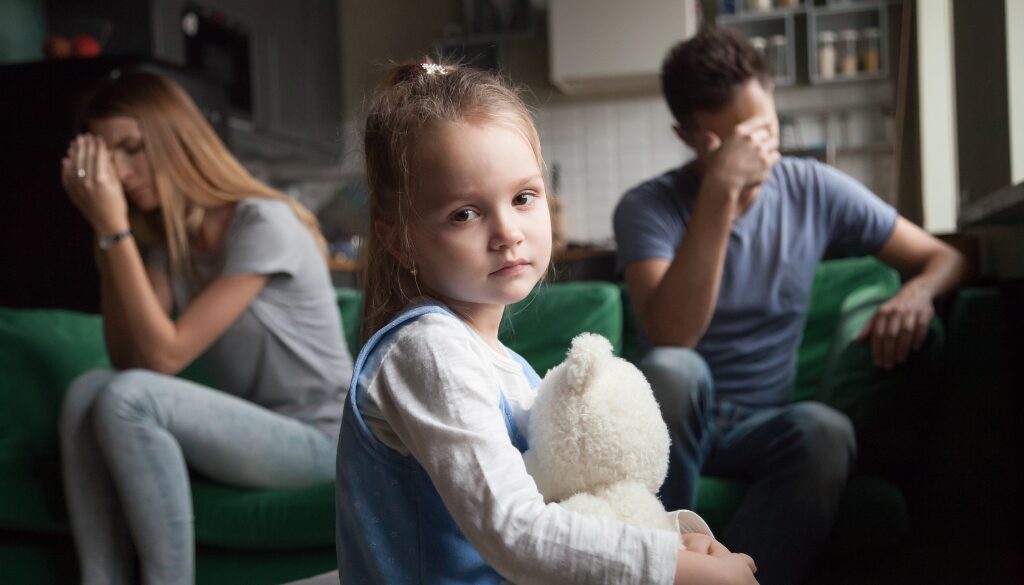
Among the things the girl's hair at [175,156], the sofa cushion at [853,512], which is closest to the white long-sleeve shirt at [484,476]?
the sofa cushion at [853,512]

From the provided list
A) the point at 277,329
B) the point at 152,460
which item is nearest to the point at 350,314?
the point at 277,329

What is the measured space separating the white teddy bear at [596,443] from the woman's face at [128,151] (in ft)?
4.15

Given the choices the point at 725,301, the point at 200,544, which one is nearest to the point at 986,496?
the point at 725,301

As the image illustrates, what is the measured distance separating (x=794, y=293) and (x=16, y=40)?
3.17 m

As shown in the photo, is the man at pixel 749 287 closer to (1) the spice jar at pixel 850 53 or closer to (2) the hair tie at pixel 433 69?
(2) the hair tie at pixel 433 69

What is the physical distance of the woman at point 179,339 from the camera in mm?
1479

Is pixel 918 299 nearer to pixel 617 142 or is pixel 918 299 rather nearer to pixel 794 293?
pixel 794 293

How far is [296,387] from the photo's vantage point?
1.71 meters

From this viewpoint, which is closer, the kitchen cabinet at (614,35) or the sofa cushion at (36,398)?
the sofa cushion at (36,398)

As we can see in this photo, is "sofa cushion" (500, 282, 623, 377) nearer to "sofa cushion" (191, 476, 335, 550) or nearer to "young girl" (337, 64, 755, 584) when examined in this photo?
"sofa cushion" (191, 476, 335, 550)

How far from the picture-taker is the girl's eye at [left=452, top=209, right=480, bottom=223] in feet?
2.30

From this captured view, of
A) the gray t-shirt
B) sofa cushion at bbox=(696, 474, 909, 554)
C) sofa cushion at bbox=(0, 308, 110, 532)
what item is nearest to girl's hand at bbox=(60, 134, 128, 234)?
the gray t-shirt

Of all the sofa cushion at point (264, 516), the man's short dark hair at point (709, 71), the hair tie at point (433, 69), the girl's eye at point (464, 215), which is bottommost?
the sofa cushion at point (264, 516)

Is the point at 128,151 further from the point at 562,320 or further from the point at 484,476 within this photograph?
the point at 484,476
